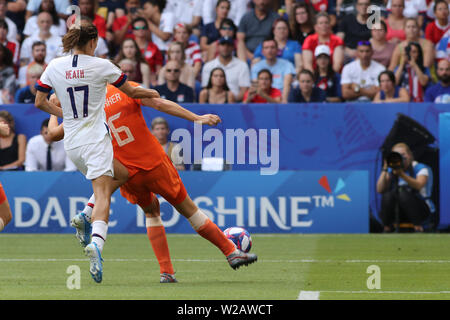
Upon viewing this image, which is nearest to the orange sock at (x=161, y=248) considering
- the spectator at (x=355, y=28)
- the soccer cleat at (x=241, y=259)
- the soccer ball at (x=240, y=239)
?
the soccer cleat at (x=241, y=259)

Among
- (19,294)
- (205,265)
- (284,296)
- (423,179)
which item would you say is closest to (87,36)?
(19,294)

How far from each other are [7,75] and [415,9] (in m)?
7.50

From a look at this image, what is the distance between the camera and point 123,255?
11.7 m

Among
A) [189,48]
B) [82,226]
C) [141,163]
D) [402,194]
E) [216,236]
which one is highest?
[189,48]

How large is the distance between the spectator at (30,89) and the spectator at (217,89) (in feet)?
9.51

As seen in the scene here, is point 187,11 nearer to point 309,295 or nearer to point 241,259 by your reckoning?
point 241,259

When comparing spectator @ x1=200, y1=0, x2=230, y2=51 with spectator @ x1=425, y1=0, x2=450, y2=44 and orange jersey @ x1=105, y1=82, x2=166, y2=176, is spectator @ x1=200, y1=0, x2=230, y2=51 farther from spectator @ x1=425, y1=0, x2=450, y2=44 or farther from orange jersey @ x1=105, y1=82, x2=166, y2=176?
orange jersey @ x1=105, y1=82, x2=166, y2=176

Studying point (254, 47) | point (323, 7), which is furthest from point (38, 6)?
point (323, 7)

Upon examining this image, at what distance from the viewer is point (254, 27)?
17562 mm

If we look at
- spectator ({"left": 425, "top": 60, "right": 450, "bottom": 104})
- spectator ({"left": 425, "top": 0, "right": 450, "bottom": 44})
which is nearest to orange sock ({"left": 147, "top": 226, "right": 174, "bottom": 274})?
spectator ({"left": 425, "top": 60, "right": 450, "bottom": 104})

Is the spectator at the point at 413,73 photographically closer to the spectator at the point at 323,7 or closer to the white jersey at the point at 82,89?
the spectator at the point at 323,7

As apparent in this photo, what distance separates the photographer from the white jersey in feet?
26.4

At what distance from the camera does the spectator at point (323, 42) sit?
1658cm
